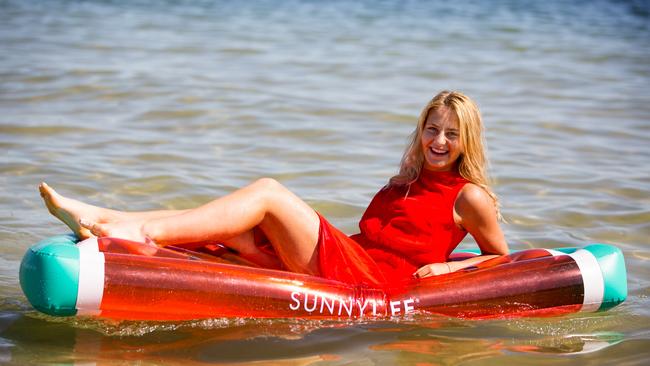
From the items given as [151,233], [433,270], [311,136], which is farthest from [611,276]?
[311,136]

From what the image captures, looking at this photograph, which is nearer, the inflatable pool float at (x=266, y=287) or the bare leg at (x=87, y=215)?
the inflatable pool float at (x=266, y=287)

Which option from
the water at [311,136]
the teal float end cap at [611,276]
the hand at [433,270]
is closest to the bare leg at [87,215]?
the water at [311,136]

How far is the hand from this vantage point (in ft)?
14.6

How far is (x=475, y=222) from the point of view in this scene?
4.50 meters

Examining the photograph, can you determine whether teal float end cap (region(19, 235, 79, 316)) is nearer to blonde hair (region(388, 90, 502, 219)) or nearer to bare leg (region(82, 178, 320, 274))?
bare leg (region(82, 178, 320, 274))

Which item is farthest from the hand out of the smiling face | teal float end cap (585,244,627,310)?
teal float end cap (585,244,627,310)

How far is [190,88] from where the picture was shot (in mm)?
9938

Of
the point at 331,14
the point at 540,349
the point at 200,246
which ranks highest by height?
the point at 331,14

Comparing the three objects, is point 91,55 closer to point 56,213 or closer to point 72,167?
point 72,167

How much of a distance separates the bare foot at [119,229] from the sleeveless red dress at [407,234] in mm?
871

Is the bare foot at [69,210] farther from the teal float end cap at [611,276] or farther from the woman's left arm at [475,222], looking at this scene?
the teal float end cap at [611,276]

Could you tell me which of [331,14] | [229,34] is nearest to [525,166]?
[229,34]

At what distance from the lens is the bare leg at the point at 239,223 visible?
4.18 meters

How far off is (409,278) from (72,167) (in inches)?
137
